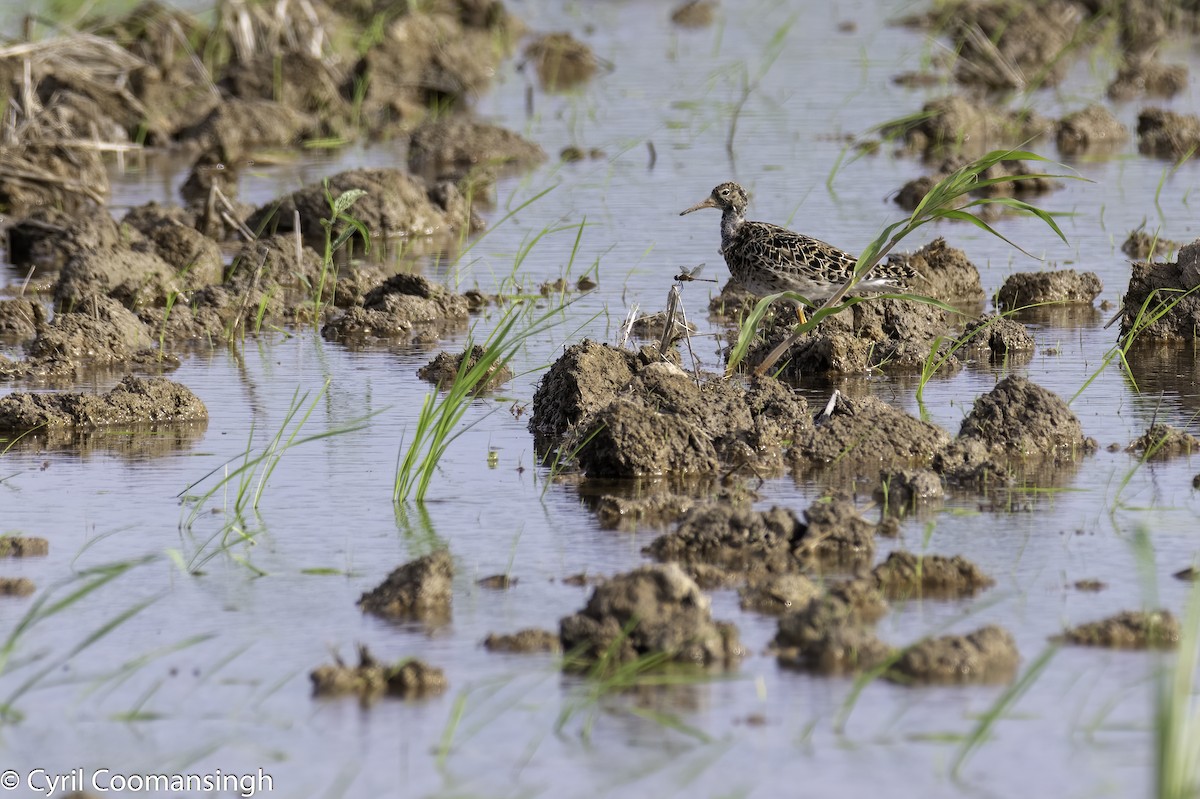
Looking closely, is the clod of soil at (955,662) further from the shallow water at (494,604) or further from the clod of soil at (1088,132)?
the clod of soil at (1088,132)

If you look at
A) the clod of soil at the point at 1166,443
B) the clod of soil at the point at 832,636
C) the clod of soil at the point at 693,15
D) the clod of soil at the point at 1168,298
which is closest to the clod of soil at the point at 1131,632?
the clod of soil at the point at 832,636

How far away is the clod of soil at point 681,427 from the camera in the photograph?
8789 millimetres

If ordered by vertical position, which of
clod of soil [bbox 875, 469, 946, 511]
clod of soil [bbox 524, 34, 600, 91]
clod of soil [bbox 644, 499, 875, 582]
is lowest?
clod of soil [bbox 644, 499, 875, 582]

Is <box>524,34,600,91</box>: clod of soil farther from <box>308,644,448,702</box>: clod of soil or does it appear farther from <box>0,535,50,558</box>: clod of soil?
<box>308,644,448,702</box>: clod of soil

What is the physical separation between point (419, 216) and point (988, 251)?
14.3ft

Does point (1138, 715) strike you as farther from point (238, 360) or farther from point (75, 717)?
point (238, 360)

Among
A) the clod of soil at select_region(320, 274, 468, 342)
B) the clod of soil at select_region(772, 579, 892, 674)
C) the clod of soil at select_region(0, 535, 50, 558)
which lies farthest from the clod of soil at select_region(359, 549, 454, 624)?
the clod of soil at select_region(320, 274, 468, 342)

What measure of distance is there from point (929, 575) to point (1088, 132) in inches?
469

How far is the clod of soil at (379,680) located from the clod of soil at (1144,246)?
8.25 metres

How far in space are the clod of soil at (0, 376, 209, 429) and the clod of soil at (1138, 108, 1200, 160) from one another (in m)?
10.5

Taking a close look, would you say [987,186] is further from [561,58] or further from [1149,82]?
[561,58]

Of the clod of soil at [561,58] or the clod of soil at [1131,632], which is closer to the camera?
the clod of soil at [1131,632]

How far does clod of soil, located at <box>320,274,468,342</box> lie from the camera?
39.8ft

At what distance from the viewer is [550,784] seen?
562 centimetres
